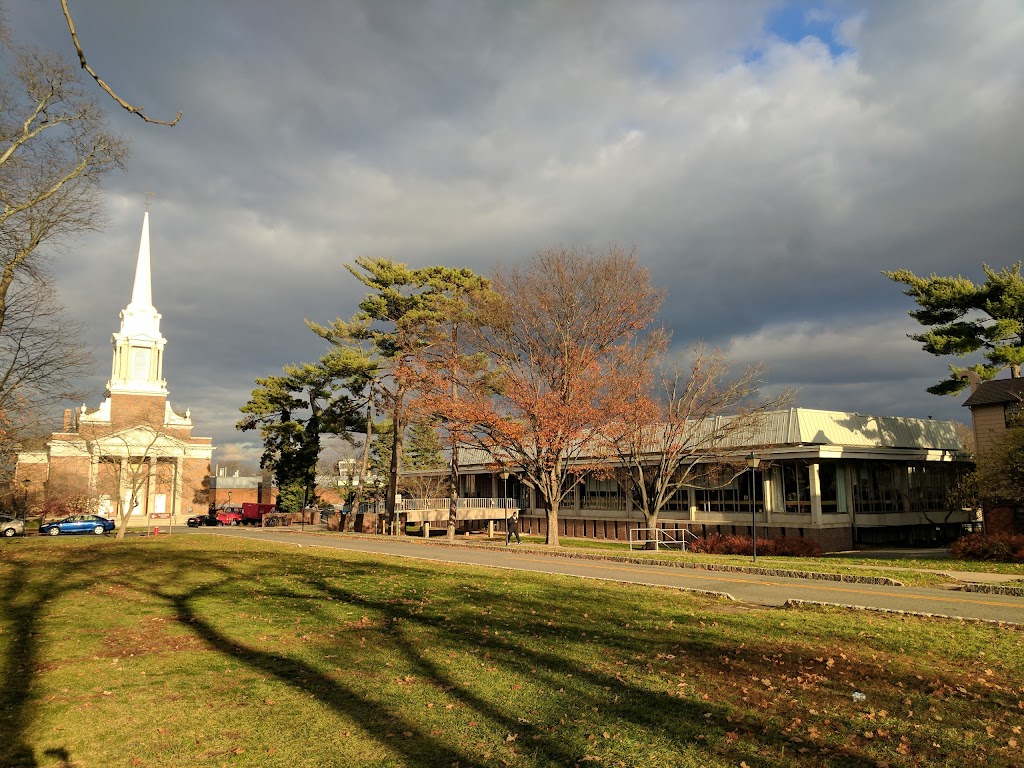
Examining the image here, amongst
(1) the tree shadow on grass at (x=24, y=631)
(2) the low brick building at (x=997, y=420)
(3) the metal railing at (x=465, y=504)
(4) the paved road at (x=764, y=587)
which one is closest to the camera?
(1) the tree shadow on grass at (x=24, y=631)

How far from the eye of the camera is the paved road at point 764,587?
1419 cm

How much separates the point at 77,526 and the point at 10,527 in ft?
12.5

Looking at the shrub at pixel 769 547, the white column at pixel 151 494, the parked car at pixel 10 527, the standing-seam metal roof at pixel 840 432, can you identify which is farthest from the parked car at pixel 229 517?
the shrub at pixel 769 547

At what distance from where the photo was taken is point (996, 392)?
106ft

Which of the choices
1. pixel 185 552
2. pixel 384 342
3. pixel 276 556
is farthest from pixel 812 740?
pixel 384 342

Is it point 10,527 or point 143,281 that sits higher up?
point 143,281

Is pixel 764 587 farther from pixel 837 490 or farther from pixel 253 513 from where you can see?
pixel 253 513

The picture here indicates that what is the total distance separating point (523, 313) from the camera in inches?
1278

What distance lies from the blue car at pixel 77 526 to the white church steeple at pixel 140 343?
30.4m

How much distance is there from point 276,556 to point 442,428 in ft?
39.9

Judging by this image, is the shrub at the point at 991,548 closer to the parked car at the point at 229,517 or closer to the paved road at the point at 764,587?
the paved road at the point at 764,587

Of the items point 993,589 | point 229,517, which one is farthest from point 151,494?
point 993,589

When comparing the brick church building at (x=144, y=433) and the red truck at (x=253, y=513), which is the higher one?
the brick church building at (x=144, y=433)

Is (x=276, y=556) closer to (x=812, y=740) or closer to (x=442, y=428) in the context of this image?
(x=442, y=428)
